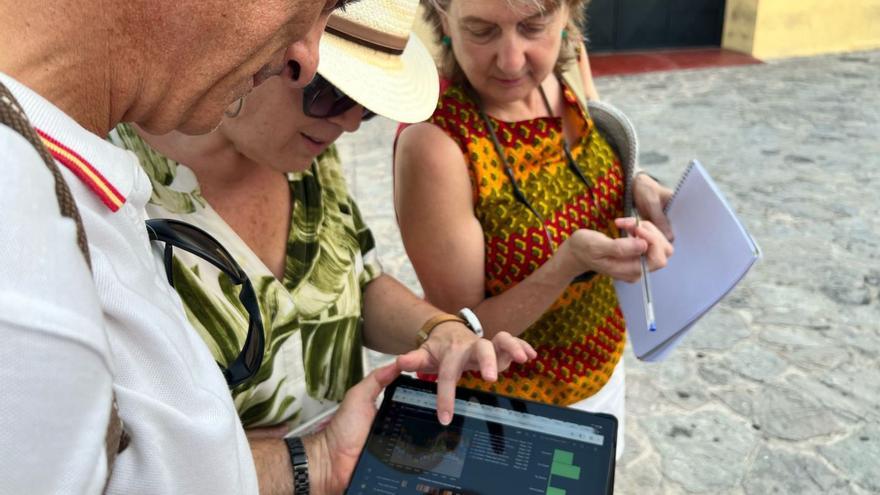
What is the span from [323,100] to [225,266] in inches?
15.9

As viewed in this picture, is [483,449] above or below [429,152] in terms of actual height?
below

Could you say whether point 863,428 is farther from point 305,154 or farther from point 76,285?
point 76,285

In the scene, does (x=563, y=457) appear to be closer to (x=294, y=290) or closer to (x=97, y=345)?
(x=294, y=290)

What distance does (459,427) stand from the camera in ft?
3.90

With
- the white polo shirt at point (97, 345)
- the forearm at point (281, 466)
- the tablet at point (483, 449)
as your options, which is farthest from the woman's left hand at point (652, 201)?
the white polo shirt at point (97, 345)

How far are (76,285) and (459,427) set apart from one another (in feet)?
2.64

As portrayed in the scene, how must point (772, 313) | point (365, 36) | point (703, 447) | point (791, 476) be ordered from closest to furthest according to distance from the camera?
point (365, 36), point (791, 476), point (703, 447), point (772, 313)

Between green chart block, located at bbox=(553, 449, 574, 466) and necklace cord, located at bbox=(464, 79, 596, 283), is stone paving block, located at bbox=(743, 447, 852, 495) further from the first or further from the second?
green chart block, located at bbox=(553, 449, 574, 466)

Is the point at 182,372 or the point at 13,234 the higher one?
the point at 13,234

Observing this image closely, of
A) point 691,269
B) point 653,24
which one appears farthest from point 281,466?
point 653,24

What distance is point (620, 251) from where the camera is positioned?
149cm

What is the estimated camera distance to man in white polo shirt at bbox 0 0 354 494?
0.44 m

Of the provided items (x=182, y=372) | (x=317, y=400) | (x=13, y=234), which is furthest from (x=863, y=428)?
(x=13, y=234)

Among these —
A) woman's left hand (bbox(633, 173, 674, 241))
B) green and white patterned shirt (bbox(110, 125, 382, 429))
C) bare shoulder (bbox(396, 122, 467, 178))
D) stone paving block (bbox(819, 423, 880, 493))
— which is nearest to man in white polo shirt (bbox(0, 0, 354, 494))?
green and white patterned shirt (bbox(110, 125, 382, 429))
